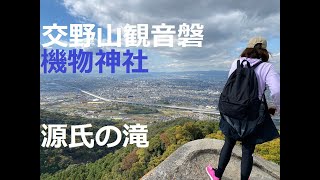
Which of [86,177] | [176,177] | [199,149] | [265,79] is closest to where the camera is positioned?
[265,79]

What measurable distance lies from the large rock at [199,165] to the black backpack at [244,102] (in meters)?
0.88

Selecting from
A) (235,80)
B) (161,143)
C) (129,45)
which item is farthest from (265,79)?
(161,143)

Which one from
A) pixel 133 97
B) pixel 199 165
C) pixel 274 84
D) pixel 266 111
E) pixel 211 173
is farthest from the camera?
pixel 133 97

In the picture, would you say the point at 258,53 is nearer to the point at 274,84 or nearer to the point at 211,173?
the point at 274,84

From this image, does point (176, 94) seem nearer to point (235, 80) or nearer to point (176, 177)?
point (176, 177)

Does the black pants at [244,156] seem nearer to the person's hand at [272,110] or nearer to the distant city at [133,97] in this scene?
the person's hand at [272,110]

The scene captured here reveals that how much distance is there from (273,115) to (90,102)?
224 inches

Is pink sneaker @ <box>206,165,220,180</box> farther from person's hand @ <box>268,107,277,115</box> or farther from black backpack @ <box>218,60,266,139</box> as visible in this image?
person's hand @ <box>268,107,277,115</box>

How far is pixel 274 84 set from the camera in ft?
9.21

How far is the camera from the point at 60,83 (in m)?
→ 7.99

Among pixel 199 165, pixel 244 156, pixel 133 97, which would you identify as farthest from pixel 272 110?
Answer: pixel 133 97

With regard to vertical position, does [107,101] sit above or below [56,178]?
above

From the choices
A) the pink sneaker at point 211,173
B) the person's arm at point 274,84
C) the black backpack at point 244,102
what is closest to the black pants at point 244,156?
the black backpack at point 244,102

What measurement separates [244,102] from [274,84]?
0.27 metres
